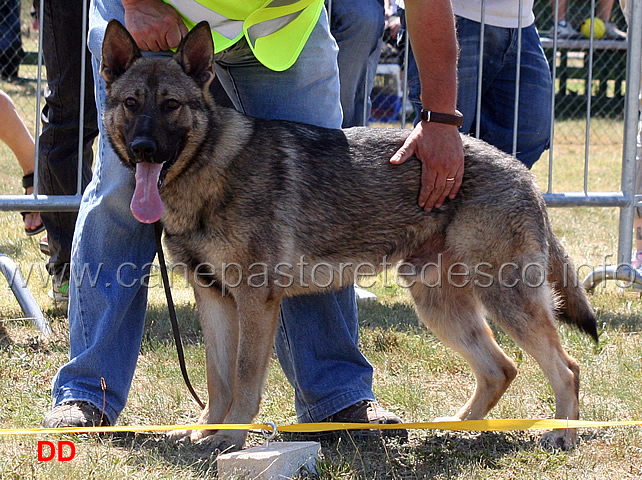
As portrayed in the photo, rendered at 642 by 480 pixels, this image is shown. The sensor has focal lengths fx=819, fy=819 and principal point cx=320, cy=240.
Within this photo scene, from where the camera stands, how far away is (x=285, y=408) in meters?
3.57

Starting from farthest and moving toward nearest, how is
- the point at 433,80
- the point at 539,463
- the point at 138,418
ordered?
the point at 138,418 → the point at 433,80 → the point at 539,463

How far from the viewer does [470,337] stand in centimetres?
352

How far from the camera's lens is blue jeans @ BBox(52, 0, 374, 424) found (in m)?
3.11

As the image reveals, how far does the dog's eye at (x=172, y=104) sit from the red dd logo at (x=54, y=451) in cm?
123

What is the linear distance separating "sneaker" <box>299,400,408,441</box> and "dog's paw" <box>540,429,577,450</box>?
0.53 m

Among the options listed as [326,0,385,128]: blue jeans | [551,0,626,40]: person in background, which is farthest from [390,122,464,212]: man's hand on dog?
[551,0,626,40]: person in background

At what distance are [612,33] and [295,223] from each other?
11.8 metres

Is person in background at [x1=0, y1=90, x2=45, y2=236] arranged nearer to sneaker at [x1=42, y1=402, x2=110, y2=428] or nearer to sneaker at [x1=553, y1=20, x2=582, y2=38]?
sneaker at [x1=42, y1=402, x2=110, y2=428]

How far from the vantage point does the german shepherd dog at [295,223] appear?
299 centimetres

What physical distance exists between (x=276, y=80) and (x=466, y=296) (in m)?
1.22

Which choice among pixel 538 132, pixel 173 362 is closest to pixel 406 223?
pixel 173 362

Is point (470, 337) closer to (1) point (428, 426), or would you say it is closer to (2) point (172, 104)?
(1) point (428, 426)

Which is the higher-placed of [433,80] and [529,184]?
[433,80]

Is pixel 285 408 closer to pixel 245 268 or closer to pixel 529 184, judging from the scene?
pixel 245 268
